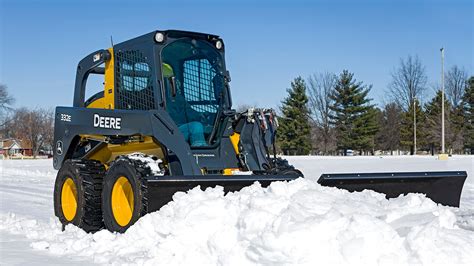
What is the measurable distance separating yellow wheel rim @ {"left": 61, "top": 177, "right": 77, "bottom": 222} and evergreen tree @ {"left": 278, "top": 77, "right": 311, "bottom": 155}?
42835 millimetres

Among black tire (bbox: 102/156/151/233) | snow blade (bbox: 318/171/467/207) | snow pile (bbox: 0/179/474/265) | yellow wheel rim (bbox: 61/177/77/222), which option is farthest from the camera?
yellow wheel rim (bbox: 61/177/77/222)

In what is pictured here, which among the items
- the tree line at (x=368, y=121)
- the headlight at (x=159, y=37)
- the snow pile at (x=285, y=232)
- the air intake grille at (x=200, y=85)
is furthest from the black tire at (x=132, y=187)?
the tree line at (x=368, y=121)

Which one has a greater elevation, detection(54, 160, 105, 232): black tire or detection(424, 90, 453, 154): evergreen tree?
detection(424, 90, 453, 154): evergreen tree

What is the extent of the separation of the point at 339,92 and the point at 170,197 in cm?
4841

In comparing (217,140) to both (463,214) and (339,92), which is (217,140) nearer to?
(463,214)

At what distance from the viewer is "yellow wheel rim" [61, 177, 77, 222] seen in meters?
7.26

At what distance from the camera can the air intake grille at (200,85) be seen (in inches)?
271

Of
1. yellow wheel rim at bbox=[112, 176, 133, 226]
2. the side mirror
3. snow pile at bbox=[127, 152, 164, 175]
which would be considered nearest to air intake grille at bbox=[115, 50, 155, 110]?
the side mirror

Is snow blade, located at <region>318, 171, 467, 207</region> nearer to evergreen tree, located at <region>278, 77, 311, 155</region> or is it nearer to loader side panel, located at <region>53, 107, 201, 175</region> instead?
loader side panel, located at <region>53, 107, 201, 175</region>

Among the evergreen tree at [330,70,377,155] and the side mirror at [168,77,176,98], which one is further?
the evergreen tree at [330,70,377,155]

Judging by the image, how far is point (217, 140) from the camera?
22.1 feet

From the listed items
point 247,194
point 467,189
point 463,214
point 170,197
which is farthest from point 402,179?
point 467,189

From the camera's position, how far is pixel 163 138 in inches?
241

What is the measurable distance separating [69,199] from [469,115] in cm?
5006
